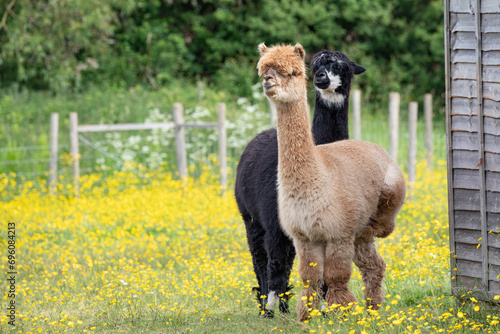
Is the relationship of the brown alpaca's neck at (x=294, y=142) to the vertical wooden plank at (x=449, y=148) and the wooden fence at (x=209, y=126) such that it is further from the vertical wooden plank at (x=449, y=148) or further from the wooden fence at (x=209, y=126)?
the wooden fence at (x=209, y=126)

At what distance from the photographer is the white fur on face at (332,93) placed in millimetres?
5234

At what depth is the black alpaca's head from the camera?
17.2 ft

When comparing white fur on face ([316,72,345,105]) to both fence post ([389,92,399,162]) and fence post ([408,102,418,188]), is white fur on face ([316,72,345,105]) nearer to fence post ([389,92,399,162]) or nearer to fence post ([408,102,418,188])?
fence post ([389,92,399,162])

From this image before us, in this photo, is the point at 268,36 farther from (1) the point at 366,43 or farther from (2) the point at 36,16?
(2) the point at 36,16

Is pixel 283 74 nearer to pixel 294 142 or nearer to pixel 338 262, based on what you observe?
pixel 294 142

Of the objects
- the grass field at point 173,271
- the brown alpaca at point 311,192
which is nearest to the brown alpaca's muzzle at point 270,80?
the brown alpaca at point 311,192

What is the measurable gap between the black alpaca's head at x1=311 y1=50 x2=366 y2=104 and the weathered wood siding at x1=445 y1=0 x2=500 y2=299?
2.83ft

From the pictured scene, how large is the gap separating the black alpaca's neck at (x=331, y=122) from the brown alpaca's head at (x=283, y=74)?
36.6 inches

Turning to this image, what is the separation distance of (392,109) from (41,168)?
23.2 feet

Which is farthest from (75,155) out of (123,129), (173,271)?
(173,271)

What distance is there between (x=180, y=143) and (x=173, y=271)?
531 centimetres

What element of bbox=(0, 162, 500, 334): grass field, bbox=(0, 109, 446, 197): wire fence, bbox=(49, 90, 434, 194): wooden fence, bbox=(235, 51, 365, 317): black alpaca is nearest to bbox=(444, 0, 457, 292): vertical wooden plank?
bbox=(0, 162, 500, 334): grass field

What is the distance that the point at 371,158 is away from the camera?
465cm

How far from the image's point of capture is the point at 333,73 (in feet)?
17.3
